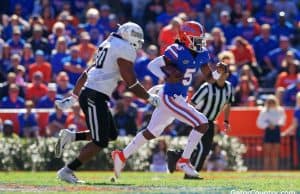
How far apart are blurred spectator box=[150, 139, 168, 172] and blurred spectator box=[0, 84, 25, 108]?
9.77 ft

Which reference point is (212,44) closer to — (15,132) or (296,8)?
(296,8)

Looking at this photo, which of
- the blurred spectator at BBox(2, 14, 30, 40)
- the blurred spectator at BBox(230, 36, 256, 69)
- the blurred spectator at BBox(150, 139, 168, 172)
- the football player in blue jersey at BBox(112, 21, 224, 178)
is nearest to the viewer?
the football player in blue jersey at BBox(112, 21, 224, 178)

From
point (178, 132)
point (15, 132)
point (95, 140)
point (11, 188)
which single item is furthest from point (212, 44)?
point (11, 188)

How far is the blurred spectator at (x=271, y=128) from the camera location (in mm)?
19203

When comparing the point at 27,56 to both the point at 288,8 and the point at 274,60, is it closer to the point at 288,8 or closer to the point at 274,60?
the point at 274,60

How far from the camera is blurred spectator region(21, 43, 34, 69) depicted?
825 inches

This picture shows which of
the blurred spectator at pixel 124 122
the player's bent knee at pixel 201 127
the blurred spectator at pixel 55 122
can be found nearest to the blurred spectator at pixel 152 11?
the blurred spectator at pixel 124 122

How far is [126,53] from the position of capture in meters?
11.6

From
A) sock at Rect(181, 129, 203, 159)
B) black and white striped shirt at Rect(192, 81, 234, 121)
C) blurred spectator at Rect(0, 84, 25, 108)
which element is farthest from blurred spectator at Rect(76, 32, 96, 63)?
sock at Rect(181, 129, 203, 159)

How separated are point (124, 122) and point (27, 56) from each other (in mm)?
3062

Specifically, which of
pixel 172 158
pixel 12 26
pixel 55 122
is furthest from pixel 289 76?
pixel 172 158

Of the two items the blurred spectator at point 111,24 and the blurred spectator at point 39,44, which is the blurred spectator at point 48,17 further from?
the blurred spectator at point 111,24

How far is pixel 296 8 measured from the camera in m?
23.7

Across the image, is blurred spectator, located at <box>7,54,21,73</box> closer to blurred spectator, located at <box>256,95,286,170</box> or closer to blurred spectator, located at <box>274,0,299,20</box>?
blurred spectator, located at <box>256,95,286,170</box>
